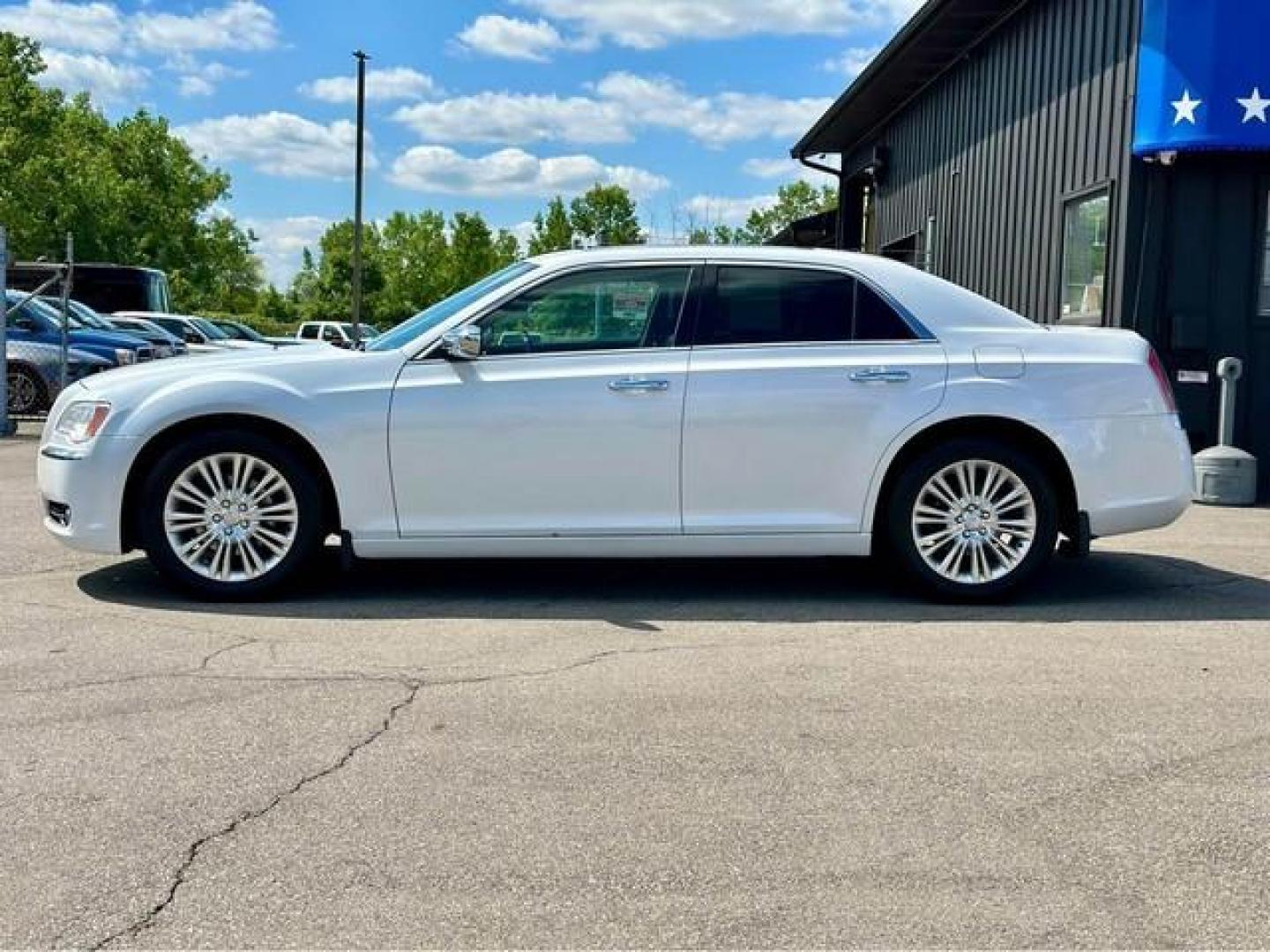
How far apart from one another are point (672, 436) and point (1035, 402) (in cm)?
176

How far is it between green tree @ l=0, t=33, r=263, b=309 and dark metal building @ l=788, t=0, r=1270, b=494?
3289 cm

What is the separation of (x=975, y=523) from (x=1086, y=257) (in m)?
6.40

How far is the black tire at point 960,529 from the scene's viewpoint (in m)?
5.95

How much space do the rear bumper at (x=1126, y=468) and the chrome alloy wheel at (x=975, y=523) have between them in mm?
296

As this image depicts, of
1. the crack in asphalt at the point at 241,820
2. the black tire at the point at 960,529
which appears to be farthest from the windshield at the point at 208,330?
the crack in asphalt at the point at 241,820

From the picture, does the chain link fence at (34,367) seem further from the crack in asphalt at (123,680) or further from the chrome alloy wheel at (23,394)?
the crack in asphalt at (123,680)

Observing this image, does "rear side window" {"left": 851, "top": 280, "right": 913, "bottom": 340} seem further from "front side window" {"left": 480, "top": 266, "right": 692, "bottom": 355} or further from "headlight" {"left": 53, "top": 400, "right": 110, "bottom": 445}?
"headlight" {"left": 53, "top": 400, "right": 110, "bottom": 445}

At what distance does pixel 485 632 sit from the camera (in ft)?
17.8

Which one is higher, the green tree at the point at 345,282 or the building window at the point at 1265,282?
the green tree at the point at 345,282

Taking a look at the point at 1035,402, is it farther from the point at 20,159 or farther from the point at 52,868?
the point at 20,159

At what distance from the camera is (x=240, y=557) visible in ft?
19.2

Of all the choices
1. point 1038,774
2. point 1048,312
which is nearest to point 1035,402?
point 1038,774

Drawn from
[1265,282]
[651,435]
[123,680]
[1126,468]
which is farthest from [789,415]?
[1265,282]

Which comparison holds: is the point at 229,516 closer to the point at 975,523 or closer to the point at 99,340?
the point at 975,523
